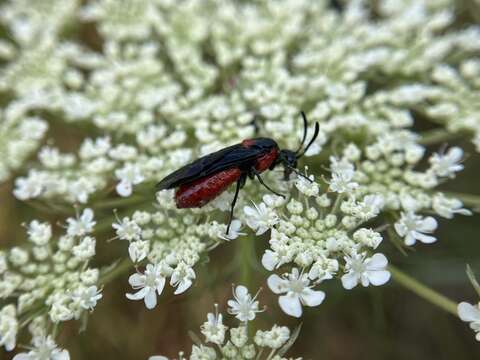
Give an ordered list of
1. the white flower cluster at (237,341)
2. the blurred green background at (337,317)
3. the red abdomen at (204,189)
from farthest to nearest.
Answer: the blurred green background at (337,317), the red abdomen at (204,189), the white flower cluster at (237,341)

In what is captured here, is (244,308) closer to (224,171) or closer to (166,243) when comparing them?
(166,243)

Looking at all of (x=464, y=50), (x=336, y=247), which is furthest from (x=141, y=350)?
(x=464, y=50)

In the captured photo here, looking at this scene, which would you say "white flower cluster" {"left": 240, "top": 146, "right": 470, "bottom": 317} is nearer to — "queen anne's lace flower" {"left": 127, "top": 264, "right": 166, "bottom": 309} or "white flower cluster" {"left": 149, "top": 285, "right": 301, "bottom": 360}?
"white flower cluster" {"left": 149, "top": 285, "right": 301, "bottom": 360}

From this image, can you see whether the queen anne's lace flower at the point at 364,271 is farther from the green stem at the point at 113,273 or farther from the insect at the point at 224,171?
the green stem at the point at 113,273

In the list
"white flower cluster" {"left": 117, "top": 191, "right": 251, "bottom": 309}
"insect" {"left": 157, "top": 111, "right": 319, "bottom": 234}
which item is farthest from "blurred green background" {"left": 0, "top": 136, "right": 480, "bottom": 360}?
"insect" {"left": 157, "top": 111, "right": 319, "bottom": 234}

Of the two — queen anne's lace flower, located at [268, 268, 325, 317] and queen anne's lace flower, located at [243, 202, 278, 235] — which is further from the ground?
queen anne's lace flower, located at [243, 202, 278, 235]

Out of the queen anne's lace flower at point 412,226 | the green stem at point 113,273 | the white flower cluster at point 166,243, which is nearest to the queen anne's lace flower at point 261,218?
the white flower cluster at point 166,243

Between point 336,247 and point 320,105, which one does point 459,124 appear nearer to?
point 320,105
